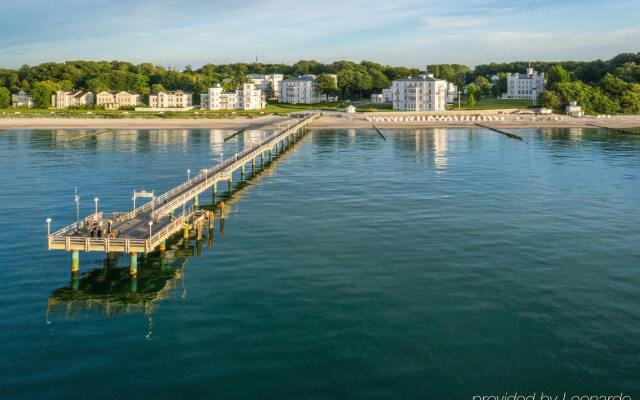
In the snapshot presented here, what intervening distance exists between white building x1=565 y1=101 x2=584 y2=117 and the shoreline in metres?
9.61

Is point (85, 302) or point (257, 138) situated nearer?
point (85, 302)

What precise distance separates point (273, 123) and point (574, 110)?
87.5 meters

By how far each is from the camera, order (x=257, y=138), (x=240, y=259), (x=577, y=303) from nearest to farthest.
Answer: (x=577, y=303) → (x=240, y=259) → (x=257, y=138)

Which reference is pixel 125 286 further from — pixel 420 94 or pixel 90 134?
pixel 420 94

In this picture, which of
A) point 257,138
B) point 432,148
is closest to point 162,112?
point 257,138

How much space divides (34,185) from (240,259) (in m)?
36.9

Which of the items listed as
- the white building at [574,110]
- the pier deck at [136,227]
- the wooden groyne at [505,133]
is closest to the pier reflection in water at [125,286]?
the pier deck at [136,227]

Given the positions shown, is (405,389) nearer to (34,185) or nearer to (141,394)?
(141,394)

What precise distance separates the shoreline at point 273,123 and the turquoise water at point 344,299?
281 feet

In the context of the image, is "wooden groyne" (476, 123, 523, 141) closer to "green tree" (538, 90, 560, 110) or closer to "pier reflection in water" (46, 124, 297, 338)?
"green tree" (538, 90, 560, 110)

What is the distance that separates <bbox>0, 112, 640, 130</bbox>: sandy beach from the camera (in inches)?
5837

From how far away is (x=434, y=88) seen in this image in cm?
18500

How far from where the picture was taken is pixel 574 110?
178 m

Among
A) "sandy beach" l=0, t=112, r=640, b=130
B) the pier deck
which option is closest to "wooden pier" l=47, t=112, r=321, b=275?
the pier deck
